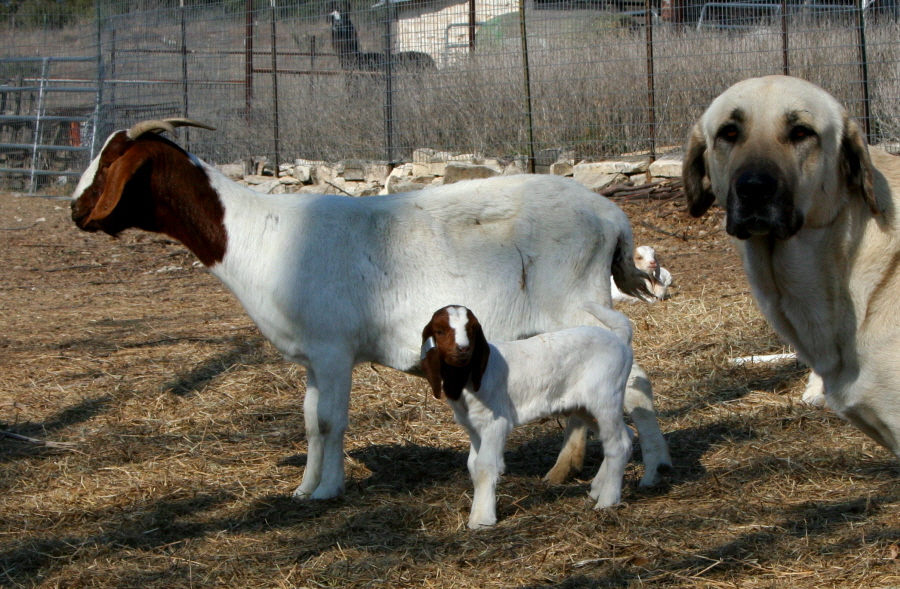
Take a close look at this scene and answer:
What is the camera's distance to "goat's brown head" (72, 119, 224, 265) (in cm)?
440

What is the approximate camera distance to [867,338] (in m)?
3.02

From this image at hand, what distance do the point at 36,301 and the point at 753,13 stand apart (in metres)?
8.91

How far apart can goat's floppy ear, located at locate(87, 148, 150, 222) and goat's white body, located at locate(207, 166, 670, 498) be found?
350 millimetres

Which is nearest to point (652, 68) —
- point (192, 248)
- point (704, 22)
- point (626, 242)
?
point (704, 22)

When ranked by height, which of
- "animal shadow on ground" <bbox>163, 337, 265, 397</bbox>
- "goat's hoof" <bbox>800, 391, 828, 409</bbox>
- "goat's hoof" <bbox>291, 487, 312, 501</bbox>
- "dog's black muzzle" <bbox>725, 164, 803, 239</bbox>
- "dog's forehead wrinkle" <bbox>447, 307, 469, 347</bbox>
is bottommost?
"goat's hoof" <bbox>291, 487, 312, 501</bbox>

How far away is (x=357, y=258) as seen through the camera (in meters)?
4.40

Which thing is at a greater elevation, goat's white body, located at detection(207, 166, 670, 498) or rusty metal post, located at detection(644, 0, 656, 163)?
rusty metal post, located at detection(644, 0, 656, 163)

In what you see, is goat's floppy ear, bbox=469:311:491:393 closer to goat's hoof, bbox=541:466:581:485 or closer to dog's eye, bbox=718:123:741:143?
goat's hoof, bbox=541:466:581:485

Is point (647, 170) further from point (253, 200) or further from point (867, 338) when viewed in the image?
point (867, 338)

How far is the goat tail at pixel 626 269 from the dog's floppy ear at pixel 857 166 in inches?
65.7

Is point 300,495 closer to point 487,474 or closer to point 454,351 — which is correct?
point 487,474

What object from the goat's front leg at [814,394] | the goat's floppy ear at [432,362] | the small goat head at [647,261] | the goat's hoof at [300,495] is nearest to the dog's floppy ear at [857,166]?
the goat's floppy ear at [432,362]

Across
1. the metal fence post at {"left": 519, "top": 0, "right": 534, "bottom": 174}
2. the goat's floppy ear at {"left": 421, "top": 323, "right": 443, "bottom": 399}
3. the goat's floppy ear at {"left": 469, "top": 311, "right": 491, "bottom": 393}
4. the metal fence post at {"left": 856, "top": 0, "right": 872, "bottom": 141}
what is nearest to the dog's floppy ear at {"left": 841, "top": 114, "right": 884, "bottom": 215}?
the goat's floppy ear at {"left": 469, "top": 311, "right": 491, "bottom": 393}

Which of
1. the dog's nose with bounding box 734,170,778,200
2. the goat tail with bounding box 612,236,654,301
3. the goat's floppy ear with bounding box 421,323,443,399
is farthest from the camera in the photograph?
the goat tail with bounding box 612,236,654,301
